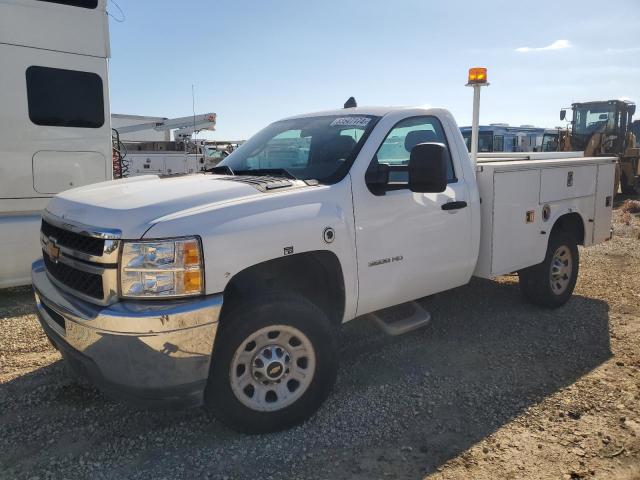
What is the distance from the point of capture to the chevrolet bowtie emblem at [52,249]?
322 centimetres

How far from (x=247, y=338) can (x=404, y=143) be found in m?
1.97

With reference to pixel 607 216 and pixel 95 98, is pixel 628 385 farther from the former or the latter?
pixel 95 98

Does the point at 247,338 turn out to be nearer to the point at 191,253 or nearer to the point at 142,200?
the point at 191,253

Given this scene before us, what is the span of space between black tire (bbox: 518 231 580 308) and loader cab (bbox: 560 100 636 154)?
1344cm

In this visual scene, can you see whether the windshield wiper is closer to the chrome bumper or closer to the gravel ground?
the chrome bumper

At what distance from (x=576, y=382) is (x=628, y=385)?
36 cm

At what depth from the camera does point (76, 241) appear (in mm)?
3041

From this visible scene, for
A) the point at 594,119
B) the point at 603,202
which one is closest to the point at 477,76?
the point at 603,202

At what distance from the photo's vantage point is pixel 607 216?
233 inches

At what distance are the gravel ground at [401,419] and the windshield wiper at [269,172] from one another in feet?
5.08

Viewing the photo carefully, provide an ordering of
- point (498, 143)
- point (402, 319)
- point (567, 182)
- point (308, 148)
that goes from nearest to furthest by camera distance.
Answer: point (308, 148), point (402, 319), point (567, 182), point (498, 143)

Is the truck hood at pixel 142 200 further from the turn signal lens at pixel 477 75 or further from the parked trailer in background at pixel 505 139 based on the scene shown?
the parked trailer in background at pixel 505 139

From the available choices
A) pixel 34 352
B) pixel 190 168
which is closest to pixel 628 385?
pixel 34 352

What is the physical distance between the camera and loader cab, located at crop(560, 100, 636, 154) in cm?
1709
